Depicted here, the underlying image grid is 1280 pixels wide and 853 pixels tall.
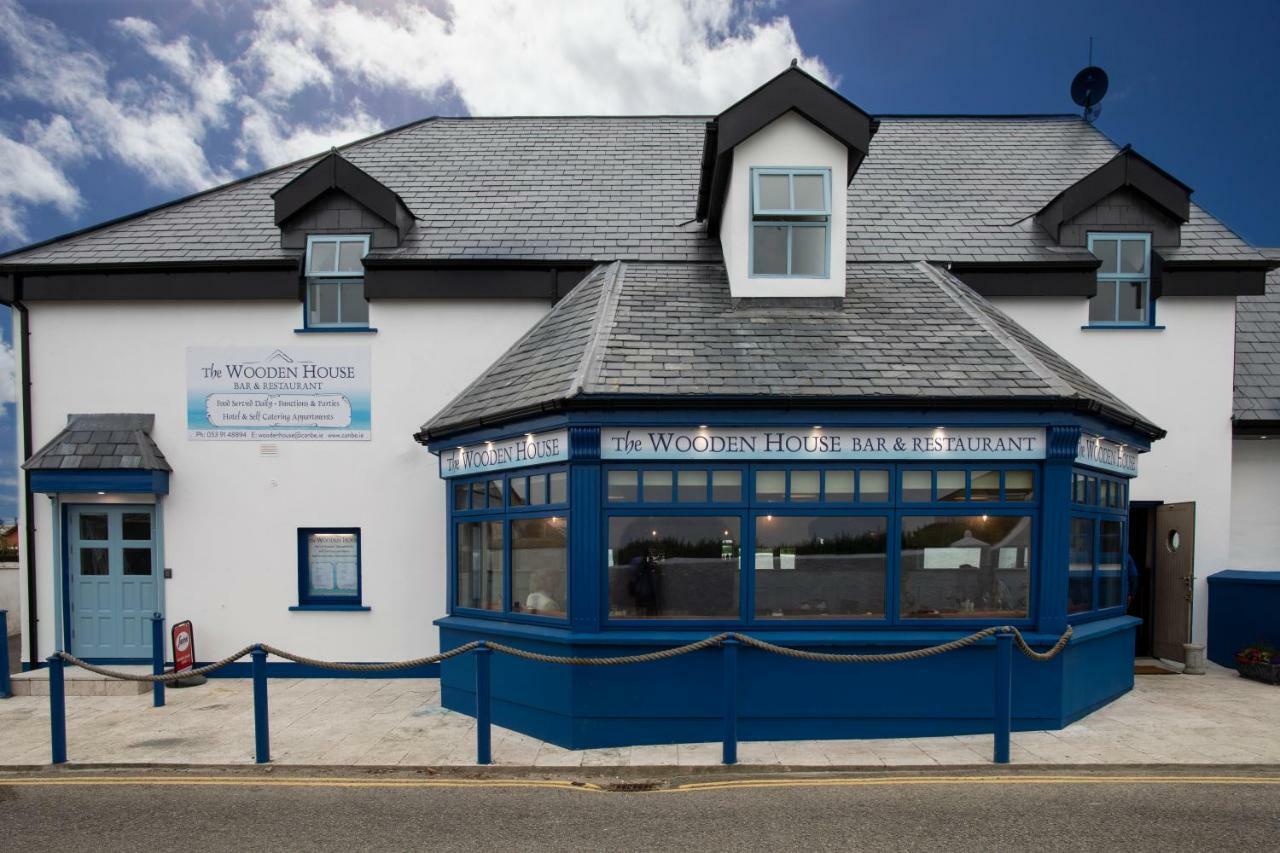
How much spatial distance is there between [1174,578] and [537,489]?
10044 mm

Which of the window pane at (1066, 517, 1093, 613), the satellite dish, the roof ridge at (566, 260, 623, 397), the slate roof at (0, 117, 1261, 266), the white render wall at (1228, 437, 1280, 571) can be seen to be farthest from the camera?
the satellite dish

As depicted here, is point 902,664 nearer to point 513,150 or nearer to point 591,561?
point 591,561

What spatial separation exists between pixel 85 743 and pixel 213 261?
271 inches

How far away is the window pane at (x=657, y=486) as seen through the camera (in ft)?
28.0

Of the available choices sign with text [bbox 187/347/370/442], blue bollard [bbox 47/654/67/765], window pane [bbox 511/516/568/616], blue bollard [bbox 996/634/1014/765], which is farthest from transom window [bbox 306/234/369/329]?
blue bollard [bbox 996/634/1014/765]

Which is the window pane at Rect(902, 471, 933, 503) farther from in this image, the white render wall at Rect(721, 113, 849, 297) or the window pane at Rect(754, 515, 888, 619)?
the white render wall at Rect(721, 113, 849, 297)

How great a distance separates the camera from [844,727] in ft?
27.2

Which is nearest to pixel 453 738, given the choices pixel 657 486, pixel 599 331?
pixel 657 486

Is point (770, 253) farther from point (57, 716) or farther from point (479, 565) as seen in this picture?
point (57, 716)

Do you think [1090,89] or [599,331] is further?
[1090,89]

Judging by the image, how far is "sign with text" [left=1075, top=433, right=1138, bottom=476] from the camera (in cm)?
898

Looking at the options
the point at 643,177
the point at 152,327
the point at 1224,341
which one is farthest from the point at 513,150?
the point at 1224,341

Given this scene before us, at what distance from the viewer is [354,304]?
1200cm

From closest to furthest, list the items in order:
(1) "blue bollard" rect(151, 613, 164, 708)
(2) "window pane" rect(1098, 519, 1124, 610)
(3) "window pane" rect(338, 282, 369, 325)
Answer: (2) "window pane" rect(1098, 519, 1124, 610) → (1) "blue bollard" rect(151, 613, 164, 708) → (3) "window pane" rect(338, 282, 369, 325)
